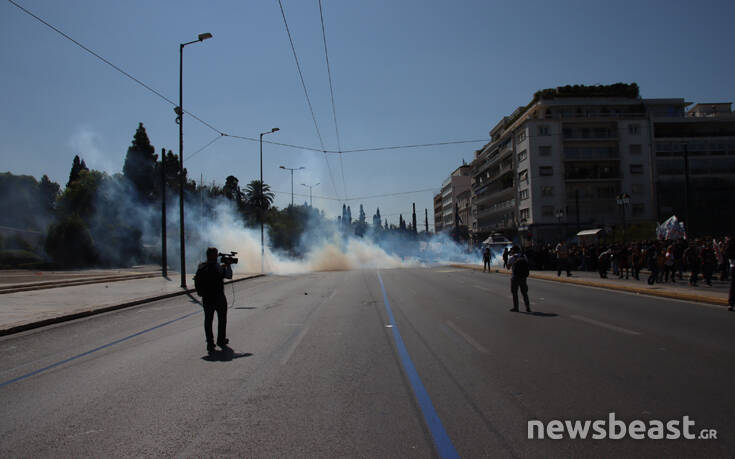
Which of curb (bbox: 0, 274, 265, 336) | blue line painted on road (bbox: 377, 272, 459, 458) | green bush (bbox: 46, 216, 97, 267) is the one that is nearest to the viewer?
blue line painted on road (bbox: 377, 272, 459, 458)

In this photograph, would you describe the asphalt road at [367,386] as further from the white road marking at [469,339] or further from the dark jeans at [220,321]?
the dark jeans at [220,321]

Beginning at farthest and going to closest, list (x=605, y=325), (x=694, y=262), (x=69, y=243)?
(x=69, y=243)
(x=694, y=262)
(x=605, y=325)

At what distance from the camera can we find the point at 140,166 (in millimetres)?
58406

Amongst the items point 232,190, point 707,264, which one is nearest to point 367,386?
point 707,264

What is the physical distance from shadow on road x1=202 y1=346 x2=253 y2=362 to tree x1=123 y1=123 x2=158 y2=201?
180 feet

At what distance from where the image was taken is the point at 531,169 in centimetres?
6069

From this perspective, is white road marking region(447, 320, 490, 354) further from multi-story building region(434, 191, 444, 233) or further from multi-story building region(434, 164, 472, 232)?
multi-story building region(434, 191, 444, 233)

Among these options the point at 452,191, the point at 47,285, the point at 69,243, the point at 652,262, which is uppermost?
the point at 452,191

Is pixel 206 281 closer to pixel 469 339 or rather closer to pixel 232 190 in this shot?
pixel 469 339

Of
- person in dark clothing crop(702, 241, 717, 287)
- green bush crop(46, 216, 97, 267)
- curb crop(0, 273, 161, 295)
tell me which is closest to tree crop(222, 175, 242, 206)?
green bush crop(46, 216, 97, 267)

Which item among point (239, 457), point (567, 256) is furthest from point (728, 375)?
point (567, 256)

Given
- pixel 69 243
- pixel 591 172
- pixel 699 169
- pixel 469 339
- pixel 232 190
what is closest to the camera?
pixel 469 339

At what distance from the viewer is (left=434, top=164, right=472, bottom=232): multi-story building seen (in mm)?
111562

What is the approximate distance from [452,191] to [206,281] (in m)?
109
